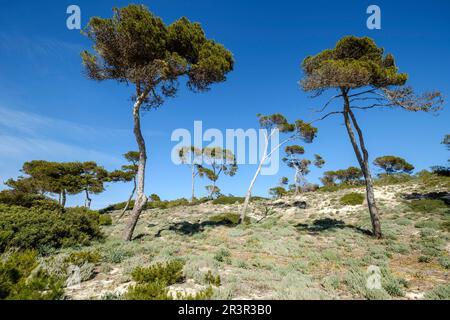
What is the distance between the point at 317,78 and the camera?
12.3 meters

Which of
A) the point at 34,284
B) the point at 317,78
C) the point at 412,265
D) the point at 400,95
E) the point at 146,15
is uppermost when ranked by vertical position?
the point at 146,15

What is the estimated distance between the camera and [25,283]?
13.4 ft

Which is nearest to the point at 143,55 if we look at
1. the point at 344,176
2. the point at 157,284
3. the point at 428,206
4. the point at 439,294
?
the point at 157,284

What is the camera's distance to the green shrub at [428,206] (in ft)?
50.9

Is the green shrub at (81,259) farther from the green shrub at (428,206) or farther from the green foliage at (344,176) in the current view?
the green foliage at (344,176)

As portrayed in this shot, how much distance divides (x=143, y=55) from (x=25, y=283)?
1071cm

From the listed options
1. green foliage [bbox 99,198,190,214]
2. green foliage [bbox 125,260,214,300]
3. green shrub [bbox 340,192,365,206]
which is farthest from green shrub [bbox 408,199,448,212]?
green foliage [bbox 99,198,190,214]

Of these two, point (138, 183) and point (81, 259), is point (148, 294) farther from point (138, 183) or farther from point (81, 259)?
point (138, 183)

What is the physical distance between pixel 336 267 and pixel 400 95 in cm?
955

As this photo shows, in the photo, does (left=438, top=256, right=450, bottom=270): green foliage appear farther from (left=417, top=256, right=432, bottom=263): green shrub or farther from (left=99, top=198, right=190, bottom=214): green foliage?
(left=99, top=198, right=190, bottom=214): green foliage

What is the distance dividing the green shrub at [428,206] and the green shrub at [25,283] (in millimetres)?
20236
